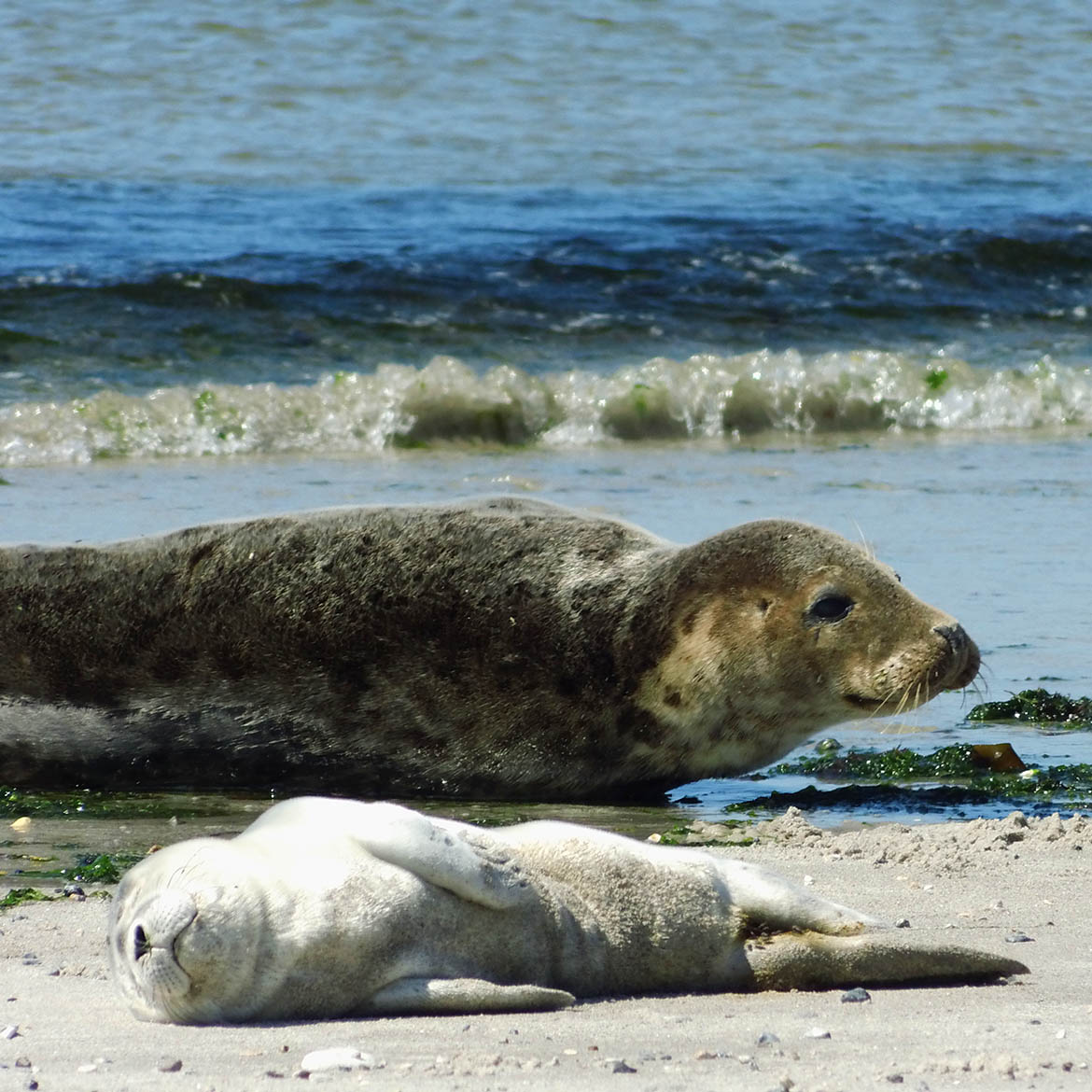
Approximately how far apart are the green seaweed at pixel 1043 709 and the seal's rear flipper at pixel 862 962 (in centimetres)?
278

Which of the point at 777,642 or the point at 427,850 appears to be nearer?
the point at 427,850

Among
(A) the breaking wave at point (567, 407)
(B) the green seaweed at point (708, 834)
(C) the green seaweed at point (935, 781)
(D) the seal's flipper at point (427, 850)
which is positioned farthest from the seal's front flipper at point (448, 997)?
(A) the breaking wave at point (567, 407)

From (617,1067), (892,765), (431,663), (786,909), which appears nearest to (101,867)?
(431,663)

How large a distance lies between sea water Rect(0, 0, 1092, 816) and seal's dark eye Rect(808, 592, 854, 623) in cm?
54

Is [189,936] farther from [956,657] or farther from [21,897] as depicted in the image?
[956,657]

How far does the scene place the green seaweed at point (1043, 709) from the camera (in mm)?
6516

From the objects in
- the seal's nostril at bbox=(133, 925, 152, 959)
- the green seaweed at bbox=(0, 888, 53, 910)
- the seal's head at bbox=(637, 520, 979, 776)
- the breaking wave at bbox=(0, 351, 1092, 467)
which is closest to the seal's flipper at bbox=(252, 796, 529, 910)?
the seal's nostril at bbox=(133, 925, 152, 959)

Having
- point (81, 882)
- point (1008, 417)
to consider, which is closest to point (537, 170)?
point (1008, 417)

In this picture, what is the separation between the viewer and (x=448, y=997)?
3.53 meters

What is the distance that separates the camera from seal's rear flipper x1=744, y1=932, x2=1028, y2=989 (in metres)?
3.81

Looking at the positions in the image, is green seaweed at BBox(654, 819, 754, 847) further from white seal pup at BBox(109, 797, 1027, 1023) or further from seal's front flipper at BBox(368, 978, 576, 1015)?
seal's front flipper at BBox(368, 978, 576, 1015)

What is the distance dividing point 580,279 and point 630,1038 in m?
12.5

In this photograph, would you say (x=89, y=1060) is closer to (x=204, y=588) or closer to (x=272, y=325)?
(x=204, y=588)

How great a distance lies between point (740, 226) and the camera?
675 inches
